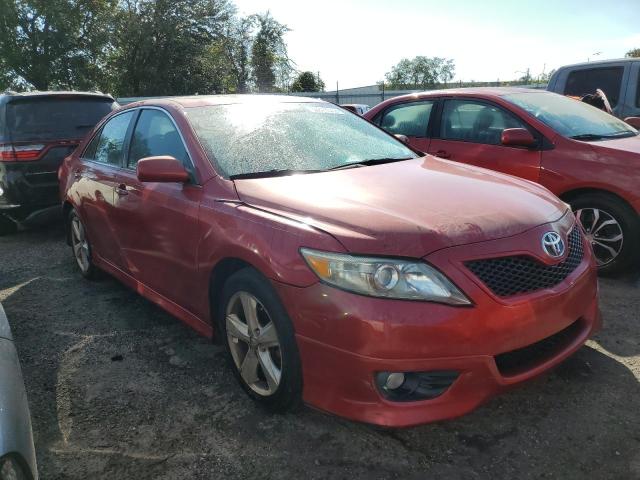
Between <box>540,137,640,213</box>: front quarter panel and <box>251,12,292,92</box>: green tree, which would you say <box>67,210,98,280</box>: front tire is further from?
<box>251,12,292,92</box>: green tree

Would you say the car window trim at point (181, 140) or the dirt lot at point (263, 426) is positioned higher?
the car window trim at point (181, 140)

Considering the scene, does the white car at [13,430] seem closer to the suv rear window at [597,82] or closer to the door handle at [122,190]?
the door handle at [122,190]

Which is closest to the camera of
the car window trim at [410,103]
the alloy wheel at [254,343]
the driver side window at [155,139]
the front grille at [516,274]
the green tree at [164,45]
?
the front grille at [516,274]

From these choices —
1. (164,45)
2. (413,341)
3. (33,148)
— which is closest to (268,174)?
(413,341)

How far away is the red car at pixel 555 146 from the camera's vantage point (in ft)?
13.8

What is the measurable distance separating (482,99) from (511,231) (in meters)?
3.09

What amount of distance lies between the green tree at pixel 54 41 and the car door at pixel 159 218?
28.0 metres

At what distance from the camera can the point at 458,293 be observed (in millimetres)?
2088

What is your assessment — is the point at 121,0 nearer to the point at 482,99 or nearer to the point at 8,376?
the point at 482,99

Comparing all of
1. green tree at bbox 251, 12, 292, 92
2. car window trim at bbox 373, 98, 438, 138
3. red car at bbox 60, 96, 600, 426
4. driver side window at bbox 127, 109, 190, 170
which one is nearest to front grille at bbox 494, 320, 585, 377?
red car at bbox 60, 96, 600, 426

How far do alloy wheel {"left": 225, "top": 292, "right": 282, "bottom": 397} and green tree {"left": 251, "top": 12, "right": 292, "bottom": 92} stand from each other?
37284 mm

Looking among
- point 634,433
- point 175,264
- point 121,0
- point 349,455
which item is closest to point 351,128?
point 175,264

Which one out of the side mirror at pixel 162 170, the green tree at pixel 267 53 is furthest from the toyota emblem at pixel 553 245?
the green tree at pixel 267 53

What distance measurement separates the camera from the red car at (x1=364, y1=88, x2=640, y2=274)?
13.8ft
